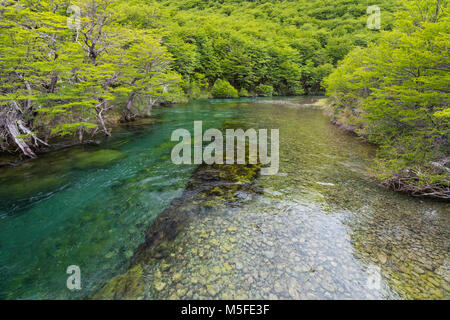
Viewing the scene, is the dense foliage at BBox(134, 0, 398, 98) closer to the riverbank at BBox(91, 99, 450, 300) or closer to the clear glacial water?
the clear glacial water

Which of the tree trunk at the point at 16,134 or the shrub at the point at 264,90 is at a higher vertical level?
the shrub at the point at 264,90

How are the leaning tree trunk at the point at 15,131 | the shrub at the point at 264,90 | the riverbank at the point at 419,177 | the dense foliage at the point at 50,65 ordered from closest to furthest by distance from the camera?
the riverbank at the point at 419,177 → the dense foliage at the point at 50,65 → the leaning tree trunk at the point at 15,131 → the shrub at the point at 264,90

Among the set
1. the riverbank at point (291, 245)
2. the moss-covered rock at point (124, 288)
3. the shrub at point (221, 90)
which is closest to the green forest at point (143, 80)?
the riverbank at point (291, 245)

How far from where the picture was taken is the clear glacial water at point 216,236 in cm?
338

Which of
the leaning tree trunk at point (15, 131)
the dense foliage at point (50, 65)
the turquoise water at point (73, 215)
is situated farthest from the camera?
the leaning tree trunk at point (15, 131)

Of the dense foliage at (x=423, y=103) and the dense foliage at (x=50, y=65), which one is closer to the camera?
the dense foliage at (x=423, y=103)

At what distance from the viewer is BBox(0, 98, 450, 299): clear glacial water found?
3381 mm

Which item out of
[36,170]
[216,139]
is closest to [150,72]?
[216,139]

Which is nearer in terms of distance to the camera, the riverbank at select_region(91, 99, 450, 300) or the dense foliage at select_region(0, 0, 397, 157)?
the riverbank at select_region(91, 99, 450, 300)

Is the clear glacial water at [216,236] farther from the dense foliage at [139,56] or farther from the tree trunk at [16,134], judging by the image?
the dense foliage at [139,56]

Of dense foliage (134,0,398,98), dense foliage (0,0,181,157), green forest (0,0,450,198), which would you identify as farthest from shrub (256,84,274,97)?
dense foliage (0,0,181,157)

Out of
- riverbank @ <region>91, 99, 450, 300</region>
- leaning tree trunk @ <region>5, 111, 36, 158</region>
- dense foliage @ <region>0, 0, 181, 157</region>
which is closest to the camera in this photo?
riverbank @ <region>91, 99, 450, 300</region>
